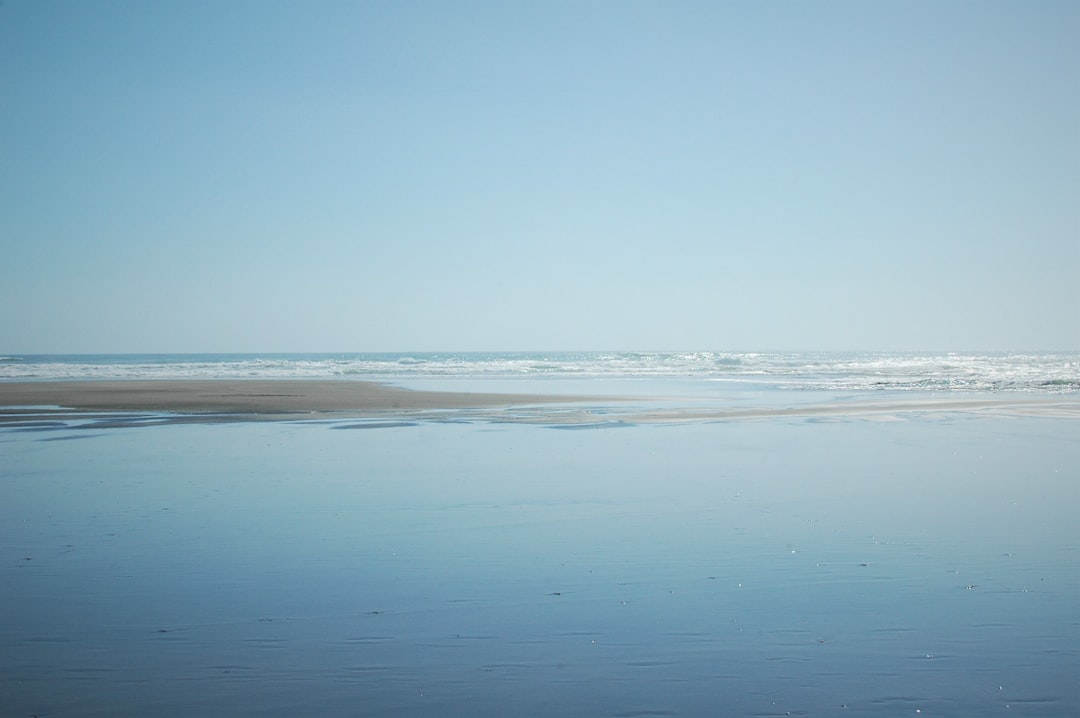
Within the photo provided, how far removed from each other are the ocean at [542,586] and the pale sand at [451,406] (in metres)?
9.50

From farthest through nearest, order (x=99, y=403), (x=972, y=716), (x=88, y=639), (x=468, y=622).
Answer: (x=99, y=403) → (x=468, y=622) → (x=88, y=639) → (x=972, y=716)

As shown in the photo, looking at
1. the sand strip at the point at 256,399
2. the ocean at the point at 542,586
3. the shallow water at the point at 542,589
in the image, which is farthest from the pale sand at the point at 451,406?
the shallow water at the point at 542,589

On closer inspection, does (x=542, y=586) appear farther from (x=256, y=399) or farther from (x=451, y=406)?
(x=256, y=399)

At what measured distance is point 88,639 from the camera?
5395 millimetres

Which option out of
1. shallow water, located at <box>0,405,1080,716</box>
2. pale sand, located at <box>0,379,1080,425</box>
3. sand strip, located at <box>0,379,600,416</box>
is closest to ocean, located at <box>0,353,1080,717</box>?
shallow water, located at <box>0,405,1080,716</box>

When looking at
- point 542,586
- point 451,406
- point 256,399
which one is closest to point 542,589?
point 542,586

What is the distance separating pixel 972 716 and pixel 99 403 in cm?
3000

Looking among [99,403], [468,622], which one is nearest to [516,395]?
[99,403]

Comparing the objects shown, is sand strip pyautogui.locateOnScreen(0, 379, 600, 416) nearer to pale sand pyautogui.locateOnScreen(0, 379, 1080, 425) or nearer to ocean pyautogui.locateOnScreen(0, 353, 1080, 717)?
pale sand pyautogui.locateOnScreen(0, 379, 1080, 425)

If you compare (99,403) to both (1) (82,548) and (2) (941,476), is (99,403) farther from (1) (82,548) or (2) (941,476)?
(2) (941,476)

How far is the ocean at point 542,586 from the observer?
464 cm

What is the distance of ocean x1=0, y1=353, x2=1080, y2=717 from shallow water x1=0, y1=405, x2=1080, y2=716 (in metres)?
0.03

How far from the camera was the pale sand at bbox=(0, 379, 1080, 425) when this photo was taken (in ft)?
76.3

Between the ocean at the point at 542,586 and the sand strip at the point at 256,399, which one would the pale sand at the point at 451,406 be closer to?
the sand strip at the point at 256,399
